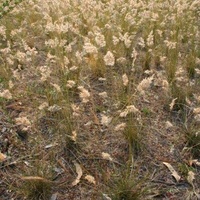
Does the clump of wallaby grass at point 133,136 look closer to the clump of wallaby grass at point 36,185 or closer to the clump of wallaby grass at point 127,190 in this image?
the clump of wallaby grass at point 127,190

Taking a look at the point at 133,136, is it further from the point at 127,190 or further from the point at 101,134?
the point at 127,190

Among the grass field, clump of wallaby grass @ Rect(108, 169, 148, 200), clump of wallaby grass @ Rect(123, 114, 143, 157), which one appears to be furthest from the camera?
clump of wallaby grass @ Rect(123, 114, 143, 157)

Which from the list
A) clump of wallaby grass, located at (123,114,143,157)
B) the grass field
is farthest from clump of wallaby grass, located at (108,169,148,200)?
clump of wallaby grass, located at (123,114,143,157)

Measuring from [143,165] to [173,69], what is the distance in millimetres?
1235

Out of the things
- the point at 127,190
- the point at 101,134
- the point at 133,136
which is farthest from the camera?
the point at 101,134

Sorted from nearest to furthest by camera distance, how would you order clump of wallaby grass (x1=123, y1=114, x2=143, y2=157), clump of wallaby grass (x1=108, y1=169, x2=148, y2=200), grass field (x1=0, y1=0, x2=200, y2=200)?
clump of wallaby grass (x1=108, y1=169, x2=148, y2=200) < grass field (x1=0, y1=0, x2=200, y2=200) < clump of wallaby grass (x1=123, y1=114, x2=143, y2=157)

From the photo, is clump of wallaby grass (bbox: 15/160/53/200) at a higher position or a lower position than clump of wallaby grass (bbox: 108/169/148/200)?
higher

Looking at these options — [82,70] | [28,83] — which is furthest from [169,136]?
[28,83]

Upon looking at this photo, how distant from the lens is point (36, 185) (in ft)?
6.98

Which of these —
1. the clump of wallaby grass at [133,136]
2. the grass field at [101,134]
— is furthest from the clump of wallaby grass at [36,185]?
the clump of wallaby grass at [133,136]

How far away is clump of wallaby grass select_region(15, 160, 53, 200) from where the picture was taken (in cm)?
212

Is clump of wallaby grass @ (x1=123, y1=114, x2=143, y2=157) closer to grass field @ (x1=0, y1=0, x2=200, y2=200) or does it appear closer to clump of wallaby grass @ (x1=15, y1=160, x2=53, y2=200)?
grass field @ (x1=0, y1=0, x2=200, y2=200)

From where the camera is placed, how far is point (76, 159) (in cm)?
240

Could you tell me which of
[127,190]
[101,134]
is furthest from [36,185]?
[101,134]
